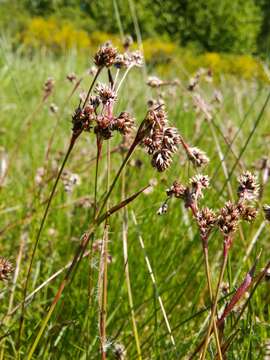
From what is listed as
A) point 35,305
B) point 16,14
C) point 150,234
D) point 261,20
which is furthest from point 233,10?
point 16,14

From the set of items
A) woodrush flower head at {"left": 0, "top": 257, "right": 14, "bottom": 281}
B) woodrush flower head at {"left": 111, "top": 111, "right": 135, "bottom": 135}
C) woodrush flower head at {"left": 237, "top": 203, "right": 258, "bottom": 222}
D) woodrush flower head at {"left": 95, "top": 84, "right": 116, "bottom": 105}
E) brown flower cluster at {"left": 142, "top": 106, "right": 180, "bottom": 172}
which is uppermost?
woodrush flower head at {"left": 95, "top": 84, "right": 116, "bottom": 105}

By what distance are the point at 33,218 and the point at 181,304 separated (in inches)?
14.9

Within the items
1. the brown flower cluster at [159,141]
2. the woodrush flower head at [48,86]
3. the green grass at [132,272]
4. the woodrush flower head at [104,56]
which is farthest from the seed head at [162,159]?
the woodrush flower head at [48,86]

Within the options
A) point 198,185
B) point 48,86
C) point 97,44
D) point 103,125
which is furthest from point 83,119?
point 97,44

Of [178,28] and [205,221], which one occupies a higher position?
[178,28]

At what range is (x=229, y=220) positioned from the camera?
0.56m

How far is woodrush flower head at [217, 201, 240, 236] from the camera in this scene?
553mm

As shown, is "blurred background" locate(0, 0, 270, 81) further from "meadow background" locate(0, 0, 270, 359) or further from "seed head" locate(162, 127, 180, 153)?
"seed head" locate(162, 127, 180, 153)

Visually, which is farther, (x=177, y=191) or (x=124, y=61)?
(x=124, y=61)

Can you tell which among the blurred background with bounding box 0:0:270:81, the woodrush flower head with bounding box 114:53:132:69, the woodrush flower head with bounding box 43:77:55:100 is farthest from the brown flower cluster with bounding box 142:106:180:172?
the woodrush flower head with bounding box 43:77:55:100

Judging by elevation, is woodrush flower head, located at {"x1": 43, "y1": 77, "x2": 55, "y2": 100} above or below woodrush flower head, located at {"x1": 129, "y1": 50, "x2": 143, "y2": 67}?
above

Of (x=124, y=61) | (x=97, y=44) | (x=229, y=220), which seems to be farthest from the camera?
(x=97, y=44)

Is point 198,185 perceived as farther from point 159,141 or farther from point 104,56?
point 104,56

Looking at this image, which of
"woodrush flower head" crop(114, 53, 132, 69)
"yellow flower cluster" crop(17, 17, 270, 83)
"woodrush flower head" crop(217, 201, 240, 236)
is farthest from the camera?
"yellow flower cluster" crop(17, 17, 270, 83)
